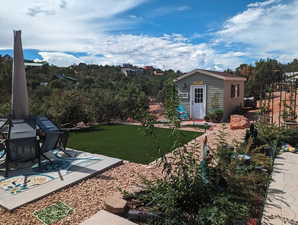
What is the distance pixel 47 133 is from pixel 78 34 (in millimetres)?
7090

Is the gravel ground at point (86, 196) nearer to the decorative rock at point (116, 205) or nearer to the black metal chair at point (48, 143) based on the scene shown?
the decorative rock at point (116, 205)

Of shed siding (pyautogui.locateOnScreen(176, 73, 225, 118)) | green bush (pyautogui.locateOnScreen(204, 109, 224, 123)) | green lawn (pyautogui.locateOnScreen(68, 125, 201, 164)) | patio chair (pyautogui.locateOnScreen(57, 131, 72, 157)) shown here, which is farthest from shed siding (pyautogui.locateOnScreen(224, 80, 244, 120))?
patio chair (pyautogui.locateOnScreen(57, 131, 72, 157))

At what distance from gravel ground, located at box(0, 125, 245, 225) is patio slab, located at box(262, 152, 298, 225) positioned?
131 centimetres

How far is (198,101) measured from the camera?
11938mm

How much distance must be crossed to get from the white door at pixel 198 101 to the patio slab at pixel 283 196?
742cm

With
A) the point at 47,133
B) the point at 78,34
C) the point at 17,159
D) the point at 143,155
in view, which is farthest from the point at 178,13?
the point at 17,159

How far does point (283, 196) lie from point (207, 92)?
891 cm

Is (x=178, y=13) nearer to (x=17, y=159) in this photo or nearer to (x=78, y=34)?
(x=78, y=34)

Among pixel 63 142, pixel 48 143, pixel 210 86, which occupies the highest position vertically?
pixel 210 86

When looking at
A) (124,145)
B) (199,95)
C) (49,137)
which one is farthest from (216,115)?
(49,137)

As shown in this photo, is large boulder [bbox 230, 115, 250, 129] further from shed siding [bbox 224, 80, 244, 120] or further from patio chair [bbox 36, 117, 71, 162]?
patio chair [bbox 36, 117, 71, 162]

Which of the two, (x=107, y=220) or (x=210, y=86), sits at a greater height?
(x=210, y=86)

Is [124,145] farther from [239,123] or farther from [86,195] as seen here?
[239,123]

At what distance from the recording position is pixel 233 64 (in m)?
27.5
